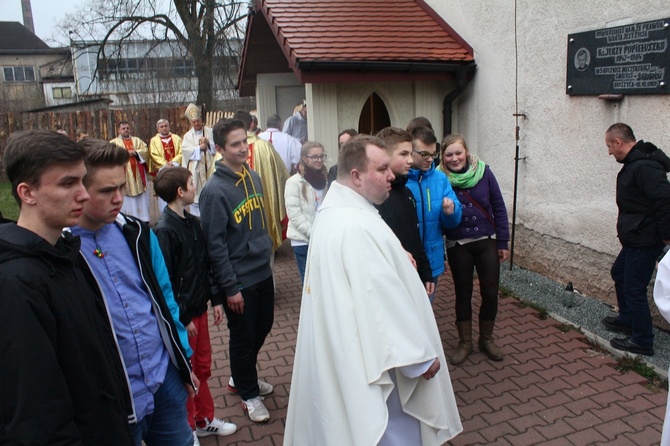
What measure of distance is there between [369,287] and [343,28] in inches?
251

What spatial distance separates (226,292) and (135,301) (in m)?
1.19

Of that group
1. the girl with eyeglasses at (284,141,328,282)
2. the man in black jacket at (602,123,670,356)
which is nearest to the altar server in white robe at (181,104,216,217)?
the girl with eyeglasses at (284,141,328,282)

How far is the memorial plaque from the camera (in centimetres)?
500

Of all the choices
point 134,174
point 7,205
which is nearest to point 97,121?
point 7,205

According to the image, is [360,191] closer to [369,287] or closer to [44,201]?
[369,287]

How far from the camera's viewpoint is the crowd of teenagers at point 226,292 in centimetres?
173

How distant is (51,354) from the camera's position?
1639 millimetres

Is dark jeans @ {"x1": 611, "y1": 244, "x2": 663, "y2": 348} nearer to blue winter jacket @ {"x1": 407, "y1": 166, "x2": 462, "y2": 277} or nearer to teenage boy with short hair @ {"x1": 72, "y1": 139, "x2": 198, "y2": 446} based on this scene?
blue winter jacket @ {"x1": 407, "y1": 166, "x2": 462, "y2": 277}

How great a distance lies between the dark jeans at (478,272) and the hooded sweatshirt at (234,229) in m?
1.72

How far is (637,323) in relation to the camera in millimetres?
4742

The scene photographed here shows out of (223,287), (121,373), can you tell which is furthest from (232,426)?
(121,373)

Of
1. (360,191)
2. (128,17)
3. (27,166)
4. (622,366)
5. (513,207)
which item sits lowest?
(622,366)

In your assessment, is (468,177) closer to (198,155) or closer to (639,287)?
(639,287)

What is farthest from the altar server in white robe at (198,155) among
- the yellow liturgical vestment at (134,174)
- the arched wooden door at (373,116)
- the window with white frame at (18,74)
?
the window with white frame at (18,74)
